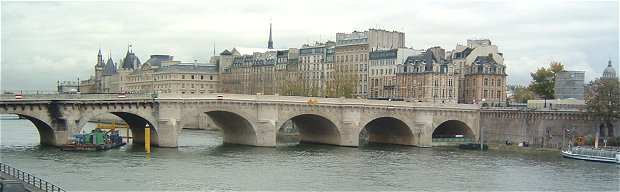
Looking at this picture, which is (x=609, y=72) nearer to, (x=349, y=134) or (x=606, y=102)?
(x=606, y=102)

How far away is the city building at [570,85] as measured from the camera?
115938mm

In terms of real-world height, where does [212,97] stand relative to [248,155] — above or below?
above

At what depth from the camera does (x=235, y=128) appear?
93562mm

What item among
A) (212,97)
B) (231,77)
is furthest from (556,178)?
(231,77)

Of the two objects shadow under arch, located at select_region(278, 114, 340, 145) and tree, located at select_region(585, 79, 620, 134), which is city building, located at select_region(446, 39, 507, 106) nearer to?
shadow under arch, located at select_region(278, 114, 340, 145)

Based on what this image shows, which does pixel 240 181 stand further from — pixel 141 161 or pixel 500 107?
pixel 500 107

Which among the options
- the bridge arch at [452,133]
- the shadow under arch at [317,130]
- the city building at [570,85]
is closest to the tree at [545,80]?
the city building at [570,85]

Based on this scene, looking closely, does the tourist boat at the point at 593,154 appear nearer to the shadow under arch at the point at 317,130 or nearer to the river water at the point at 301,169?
the river water at the point at 301,169

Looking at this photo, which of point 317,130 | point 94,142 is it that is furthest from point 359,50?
point 94,142

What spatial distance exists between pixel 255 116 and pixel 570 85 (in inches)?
2025

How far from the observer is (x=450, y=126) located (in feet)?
348

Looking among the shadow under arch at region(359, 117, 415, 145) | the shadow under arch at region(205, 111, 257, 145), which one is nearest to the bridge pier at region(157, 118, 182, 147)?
the shadow under arch at region(205, 111, 257, 145)

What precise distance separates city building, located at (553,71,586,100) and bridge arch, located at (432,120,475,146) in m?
20.8

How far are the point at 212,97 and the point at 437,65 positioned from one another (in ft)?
178
